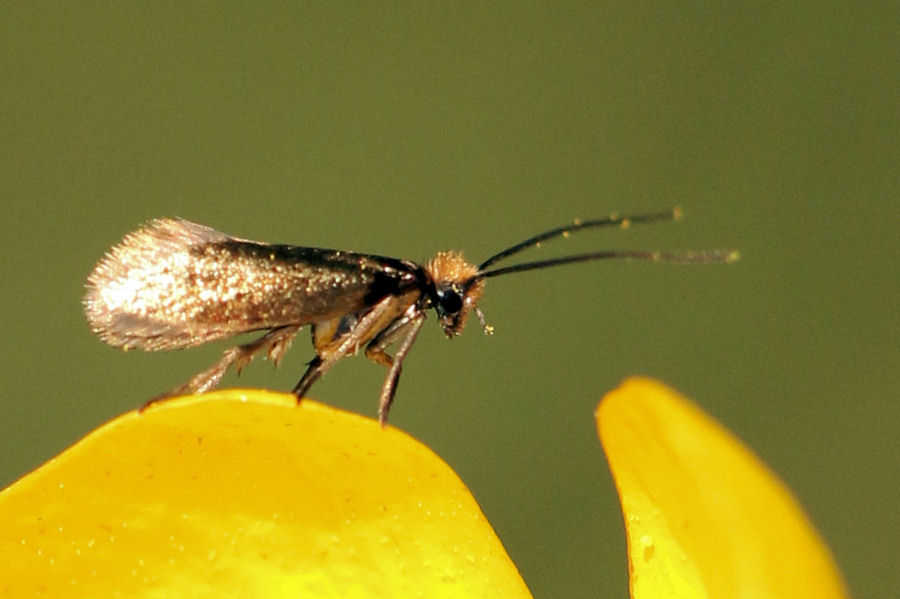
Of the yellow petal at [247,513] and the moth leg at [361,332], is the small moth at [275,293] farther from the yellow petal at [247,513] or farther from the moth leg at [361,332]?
the yellow petal at [247,513]

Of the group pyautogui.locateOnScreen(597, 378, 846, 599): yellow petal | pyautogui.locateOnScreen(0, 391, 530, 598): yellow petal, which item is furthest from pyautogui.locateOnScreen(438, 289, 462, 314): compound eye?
pyautogui.locateOnScreen(0, 391, 530, 598): yellow petal

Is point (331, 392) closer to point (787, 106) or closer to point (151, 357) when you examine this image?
point (151, 357)

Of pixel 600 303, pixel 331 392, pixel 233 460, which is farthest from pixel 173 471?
pixel 600 303

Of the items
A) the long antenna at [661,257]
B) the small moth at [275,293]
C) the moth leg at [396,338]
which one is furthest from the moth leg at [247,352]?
the long antenna at [661,257]

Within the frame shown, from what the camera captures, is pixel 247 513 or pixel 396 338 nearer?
pixel 247 513

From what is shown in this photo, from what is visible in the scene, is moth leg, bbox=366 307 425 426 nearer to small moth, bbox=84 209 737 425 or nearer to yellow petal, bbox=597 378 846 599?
small moth, bbox=84 209 737 425

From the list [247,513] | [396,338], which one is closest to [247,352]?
[396,338]

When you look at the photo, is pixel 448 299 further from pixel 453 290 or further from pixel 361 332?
pixel 361 332

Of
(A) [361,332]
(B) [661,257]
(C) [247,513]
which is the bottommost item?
(C) [247,513]
